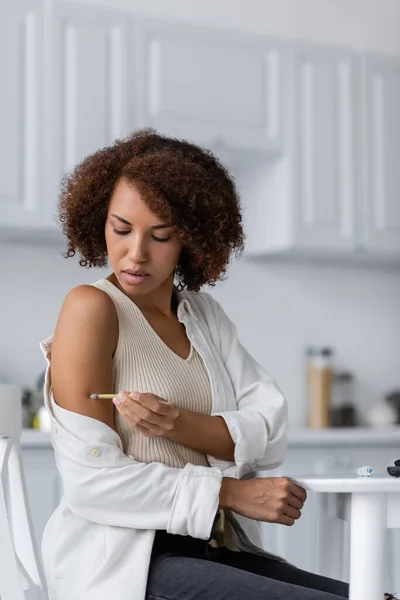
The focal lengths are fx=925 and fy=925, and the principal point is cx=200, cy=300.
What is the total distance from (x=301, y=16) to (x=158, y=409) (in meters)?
2.80

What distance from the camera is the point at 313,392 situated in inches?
142

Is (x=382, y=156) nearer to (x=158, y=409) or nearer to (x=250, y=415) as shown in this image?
(x=250, y=415)

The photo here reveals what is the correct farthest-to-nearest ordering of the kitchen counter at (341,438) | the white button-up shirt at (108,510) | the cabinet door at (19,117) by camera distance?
the kitchen counter at (341,438)
the cabinet door at (19,117)
the white button-up shirt at (108,510)

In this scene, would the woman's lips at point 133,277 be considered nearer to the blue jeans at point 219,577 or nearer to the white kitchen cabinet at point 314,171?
the blue jeans at point 219,577

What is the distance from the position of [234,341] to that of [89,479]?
464 mm

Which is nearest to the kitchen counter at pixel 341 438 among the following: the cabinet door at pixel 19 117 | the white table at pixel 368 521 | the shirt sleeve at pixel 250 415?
the cabinet door at pixel 19 117

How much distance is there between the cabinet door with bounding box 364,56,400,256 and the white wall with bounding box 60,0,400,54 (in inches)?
14.6

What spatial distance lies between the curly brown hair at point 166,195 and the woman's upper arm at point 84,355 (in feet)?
0.59

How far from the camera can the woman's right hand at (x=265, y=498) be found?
1.41 m

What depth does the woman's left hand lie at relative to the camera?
135 cm

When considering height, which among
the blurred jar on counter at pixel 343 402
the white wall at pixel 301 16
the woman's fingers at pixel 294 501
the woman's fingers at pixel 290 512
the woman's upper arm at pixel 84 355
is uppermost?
the white wall at pixel 301 16

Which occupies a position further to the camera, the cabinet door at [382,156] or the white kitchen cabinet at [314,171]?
the cabinet door at [382,156]

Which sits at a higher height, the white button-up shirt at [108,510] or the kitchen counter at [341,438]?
the white button-up shirt at [108,510]

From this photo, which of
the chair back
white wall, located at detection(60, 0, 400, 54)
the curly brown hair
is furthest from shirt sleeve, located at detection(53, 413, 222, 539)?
white wall, located at detection(60, 0, 400, 54)
